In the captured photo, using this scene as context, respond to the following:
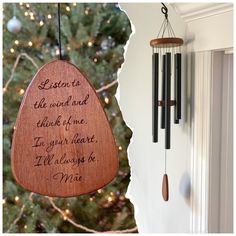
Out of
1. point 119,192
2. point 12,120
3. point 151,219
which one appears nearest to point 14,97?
point 12,120

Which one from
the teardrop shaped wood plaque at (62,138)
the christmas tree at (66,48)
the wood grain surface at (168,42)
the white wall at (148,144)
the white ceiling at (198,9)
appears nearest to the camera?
the teardrop shaped wood plaque at (62,138)

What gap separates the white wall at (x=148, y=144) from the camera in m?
1.27

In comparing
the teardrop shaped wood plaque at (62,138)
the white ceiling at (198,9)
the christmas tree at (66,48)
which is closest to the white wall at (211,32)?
the white ceiling at (198,9)

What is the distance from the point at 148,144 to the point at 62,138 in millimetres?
860

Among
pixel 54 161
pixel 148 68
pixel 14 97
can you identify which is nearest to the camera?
pixel 54 161

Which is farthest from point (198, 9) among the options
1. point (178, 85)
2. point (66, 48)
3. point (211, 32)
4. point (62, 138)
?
point (66, 48)

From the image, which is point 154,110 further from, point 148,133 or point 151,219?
point 151,219

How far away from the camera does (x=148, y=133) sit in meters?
1.54

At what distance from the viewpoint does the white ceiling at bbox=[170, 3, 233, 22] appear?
979 mm

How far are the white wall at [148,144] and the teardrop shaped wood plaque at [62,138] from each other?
572 mm

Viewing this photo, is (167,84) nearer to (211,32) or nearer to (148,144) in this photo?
(211,32)

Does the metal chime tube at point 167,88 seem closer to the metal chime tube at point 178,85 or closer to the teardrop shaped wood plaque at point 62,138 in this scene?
the metal chime tube at point 178,85

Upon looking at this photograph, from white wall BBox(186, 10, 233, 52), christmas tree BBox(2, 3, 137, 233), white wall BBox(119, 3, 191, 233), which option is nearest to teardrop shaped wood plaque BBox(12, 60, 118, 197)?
white wall BBox(186, 10, 233, 52)

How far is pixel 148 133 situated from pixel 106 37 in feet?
2.18
